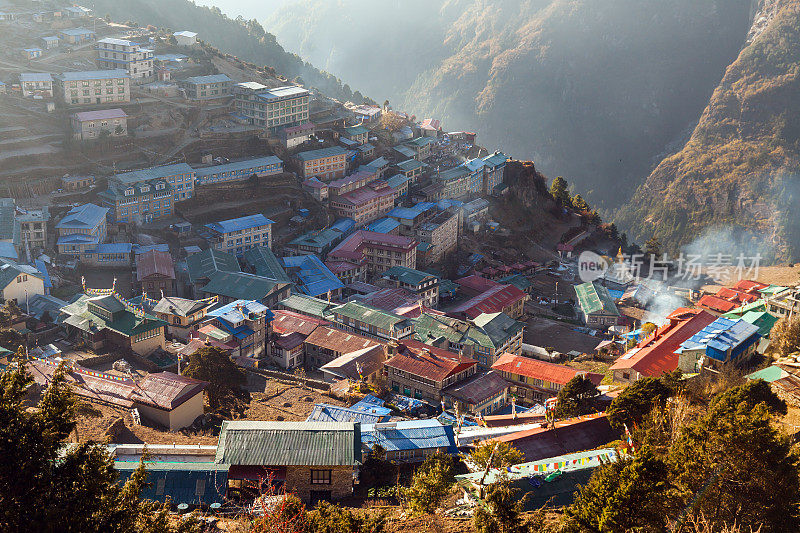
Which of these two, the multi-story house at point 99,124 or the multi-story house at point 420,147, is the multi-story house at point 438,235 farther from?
the multi-story house at point 99,124

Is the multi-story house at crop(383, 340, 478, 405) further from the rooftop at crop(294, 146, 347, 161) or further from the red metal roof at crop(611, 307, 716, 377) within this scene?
the rooftop at crop(294, 146, 347, 161)

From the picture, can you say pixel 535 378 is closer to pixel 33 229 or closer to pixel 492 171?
pixel 33 229

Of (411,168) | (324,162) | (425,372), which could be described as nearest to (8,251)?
(425,372)

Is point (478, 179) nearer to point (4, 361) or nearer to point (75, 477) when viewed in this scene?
point (4, 361)

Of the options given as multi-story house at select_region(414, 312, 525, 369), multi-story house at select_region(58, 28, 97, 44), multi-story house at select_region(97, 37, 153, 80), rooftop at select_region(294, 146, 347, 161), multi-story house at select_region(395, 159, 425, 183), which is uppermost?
multi-story house at select_region(58, 28, 97, 44)

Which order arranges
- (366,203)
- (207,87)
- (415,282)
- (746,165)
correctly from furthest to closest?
(746,165) < (207,87) < (366,203) < (415,282)

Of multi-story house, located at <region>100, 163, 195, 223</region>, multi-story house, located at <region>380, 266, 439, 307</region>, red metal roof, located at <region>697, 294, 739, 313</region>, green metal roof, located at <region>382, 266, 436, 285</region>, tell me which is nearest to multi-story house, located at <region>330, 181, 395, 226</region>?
green metal roof, located at <region>382, 266, 436, 285</region>
